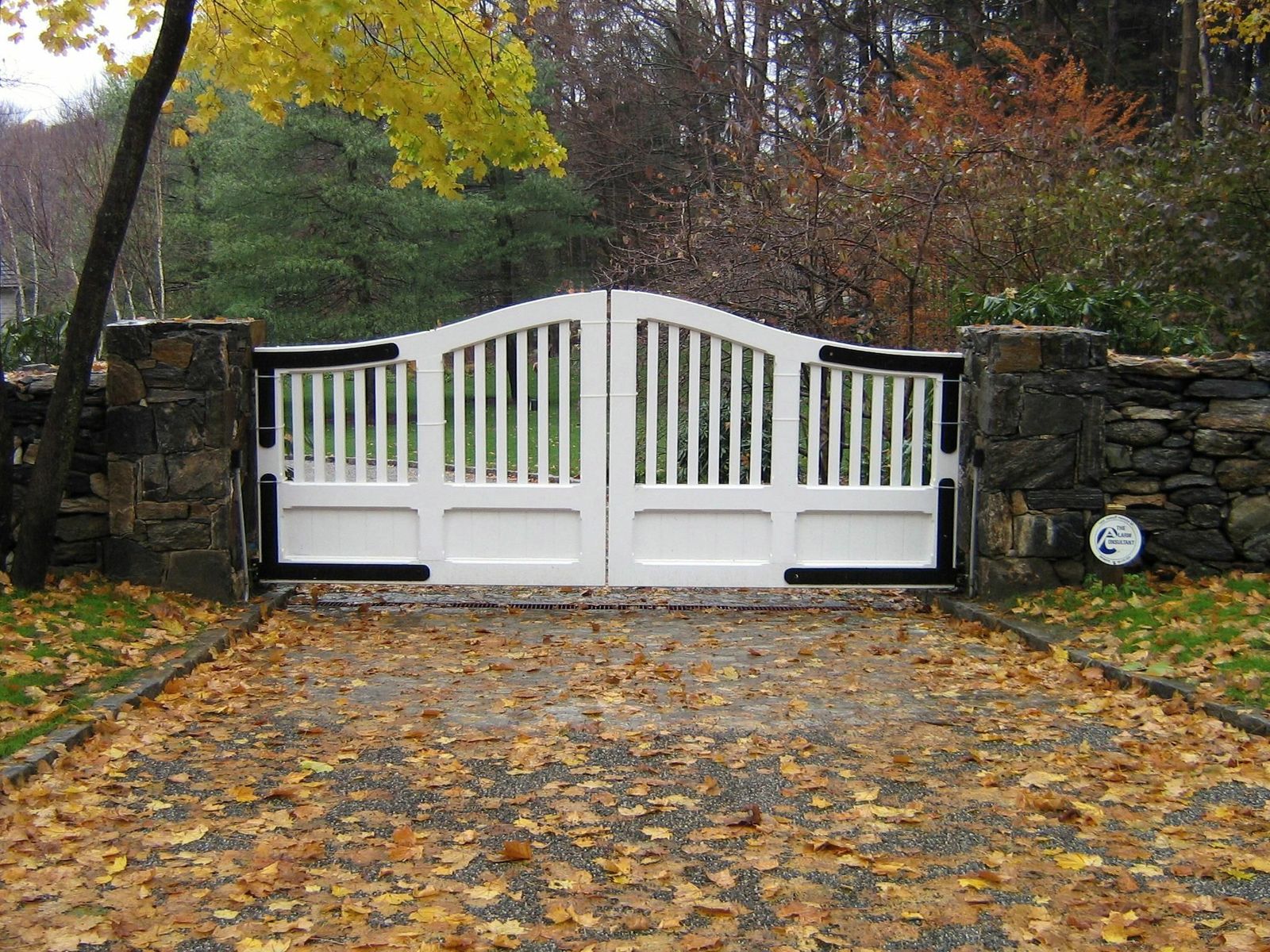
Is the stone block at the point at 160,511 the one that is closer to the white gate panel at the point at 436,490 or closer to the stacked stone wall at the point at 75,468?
the stacked stone wall at the point at 75,468

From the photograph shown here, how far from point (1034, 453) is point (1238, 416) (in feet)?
3.86

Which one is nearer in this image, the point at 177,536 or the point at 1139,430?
the point at 177,536

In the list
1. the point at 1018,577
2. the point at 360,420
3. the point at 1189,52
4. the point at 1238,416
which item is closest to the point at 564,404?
the point at 360,420

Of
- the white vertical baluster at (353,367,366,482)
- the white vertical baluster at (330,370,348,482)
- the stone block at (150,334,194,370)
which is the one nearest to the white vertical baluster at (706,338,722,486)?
the white vertical baluster at (353,367,366,482)

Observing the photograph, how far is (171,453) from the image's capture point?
6988 millimetres

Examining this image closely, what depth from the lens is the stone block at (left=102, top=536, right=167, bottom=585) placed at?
703 cm

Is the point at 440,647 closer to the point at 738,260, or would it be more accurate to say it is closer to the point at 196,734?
the point at 196,734

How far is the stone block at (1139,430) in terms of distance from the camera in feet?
23.7

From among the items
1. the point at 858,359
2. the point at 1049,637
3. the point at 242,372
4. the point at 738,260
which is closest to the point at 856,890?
the point at 1049,637

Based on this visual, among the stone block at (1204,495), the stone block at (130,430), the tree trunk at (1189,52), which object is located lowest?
the stone block at (1204,495)

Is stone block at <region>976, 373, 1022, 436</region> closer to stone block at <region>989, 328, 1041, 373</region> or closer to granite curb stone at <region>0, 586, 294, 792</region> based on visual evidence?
stone block at <region>989, 328, 1041, 373</region>

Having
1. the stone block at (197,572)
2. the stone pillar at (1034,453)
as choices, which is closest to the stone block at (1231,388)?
the stone pillar at (1034,453)

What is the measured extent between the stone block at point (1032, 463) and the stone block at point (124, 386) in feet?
15.9

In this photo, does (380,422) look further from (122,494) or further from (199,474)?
(122,494)
